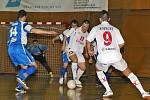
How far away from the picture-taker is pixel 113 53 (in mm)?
10148

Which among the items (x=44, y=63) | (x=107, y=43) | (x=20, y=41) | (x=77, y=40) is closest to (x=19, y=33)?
(x=20, y=41)

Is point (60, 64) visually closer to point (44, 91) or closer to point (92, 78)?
point (92, 78)

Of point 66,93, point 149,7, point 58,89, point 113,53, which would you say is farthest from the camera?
point 149,7

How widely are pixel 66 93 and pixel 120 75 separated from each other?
16.7 ft

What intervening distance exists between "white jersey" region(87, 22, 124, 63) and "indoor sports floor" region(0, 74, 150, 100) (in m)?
1.00

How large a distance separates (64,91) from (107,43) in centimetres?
233

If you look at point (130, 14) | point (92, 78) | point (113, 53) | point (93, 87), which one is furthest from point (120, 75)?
point (113, 53)

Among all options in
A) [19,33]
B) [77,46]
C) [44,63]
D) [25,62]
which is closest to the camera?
[19,33]

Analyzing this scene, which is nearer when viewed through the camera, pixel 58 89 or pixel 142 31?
pixel 58 89

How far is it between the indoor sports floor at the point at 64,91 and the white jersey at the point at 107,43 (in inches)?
39.5

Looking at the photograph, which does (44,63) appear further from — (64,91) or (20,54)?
(20,54)

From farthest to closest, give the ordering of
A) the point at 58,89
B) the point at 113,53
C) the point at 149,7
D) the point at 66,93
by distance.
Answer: the point at 149,7 → the point at 58,89 → the point at 66,93 → the point at 113,53

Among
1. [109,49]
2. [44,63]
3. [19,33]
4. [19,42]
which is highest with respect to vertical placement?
[19,33]

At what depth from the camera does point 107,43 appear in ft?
33.6
